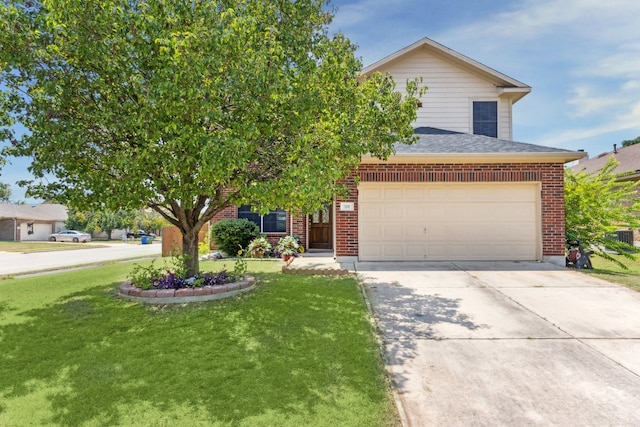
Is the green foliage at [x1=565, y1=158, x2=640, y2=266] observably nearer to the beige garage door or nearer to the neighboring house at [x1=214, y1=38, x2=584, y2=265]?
the neighboring house at [x1=214, y1=38, x2=584, y2=265]

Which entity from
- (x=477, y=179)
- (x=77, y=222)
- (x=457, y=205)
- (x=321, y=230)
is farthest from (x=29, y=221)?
(x=477, y=179)

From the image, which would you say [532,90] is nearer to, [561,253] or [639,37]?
[639,37]

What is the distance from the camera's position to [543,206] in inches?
424

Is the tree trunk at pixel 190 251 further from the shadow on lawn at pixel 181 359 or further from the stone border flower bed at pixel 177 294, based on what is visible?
the shadow on lawn at pixel 181 359

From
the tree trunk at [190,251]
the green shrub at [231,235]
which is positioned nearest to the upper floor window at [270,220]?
the green shrub at [231,235]

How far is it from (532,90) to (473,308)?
11.8m

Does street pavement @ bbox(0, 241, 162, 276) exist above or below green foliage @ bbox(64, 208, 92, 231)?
below

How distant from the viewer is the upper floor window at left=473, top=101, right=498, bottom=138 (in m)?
14.7

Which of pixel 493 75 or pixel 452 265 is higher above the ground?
pixel 493 75

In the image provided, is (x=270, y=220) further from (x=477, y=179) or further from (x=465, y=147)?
(x=477, y=179)

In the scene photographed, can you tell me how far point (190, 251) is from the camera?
25.2 feet

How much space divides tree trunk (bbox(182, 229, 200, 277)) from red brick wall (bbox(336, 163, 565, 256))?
15.4 feet

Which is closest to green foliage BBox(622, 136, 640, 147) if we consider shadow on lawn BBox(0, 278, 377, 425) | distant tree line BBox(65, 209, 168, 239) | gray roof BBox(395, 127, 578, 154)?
gray roof BBox(395, 127, 578, 154)

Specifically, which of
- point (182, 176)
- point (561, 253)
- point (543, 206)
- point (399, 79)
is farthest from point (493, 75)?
point (182, 176)
